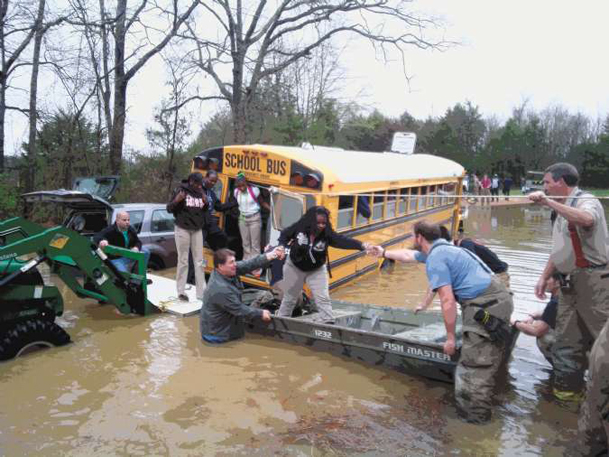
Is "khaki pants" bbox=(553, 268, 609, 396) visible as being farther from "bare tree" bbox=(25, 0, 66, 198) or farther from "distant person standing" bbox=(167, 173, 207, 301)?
"bare tree" bbox=(25, 0, 66, 198)

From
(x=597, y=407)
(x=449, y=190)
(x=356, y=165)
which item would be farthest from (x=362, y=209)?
(x=449, y=190)

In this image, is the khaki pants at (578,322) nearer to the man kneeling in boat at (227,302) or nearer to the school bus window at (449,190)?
the man kneeling in boat at (227,302)

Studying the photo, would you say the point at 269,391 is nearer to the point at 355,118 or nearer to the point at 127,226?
the point at 127,226

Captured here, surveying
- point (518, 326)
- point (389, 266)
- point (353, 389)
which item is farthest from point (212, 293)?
point (389, 266)

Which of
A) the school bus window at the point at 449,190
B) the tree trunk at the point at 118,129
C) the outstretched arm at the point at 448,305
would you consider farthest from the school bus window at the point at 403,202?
the tree trunk at the point at 118,129

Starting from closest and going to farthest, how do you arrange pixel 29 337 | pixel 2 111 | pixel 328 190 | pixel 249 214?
pixel 29 337 → pixel 328 190 → pixel 249 214 → pixel 2 111

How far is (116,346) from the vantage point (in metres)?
6.97

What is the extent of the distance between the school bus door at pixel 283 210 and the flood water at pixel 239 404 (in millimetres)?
1981

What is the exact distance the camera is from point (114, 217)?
9.97m

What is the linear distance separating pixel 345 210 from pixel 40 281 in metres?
4.91

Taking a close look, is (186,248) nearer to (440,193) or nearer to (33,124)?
(440,193)

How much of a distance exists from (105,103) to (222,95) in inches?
199

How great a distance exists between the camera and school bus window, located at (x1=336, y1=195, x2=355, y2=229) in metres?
9.34

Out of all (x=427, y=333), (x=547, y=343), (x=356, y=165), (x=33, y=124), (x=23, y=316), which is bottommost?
(x=23, y=316)
